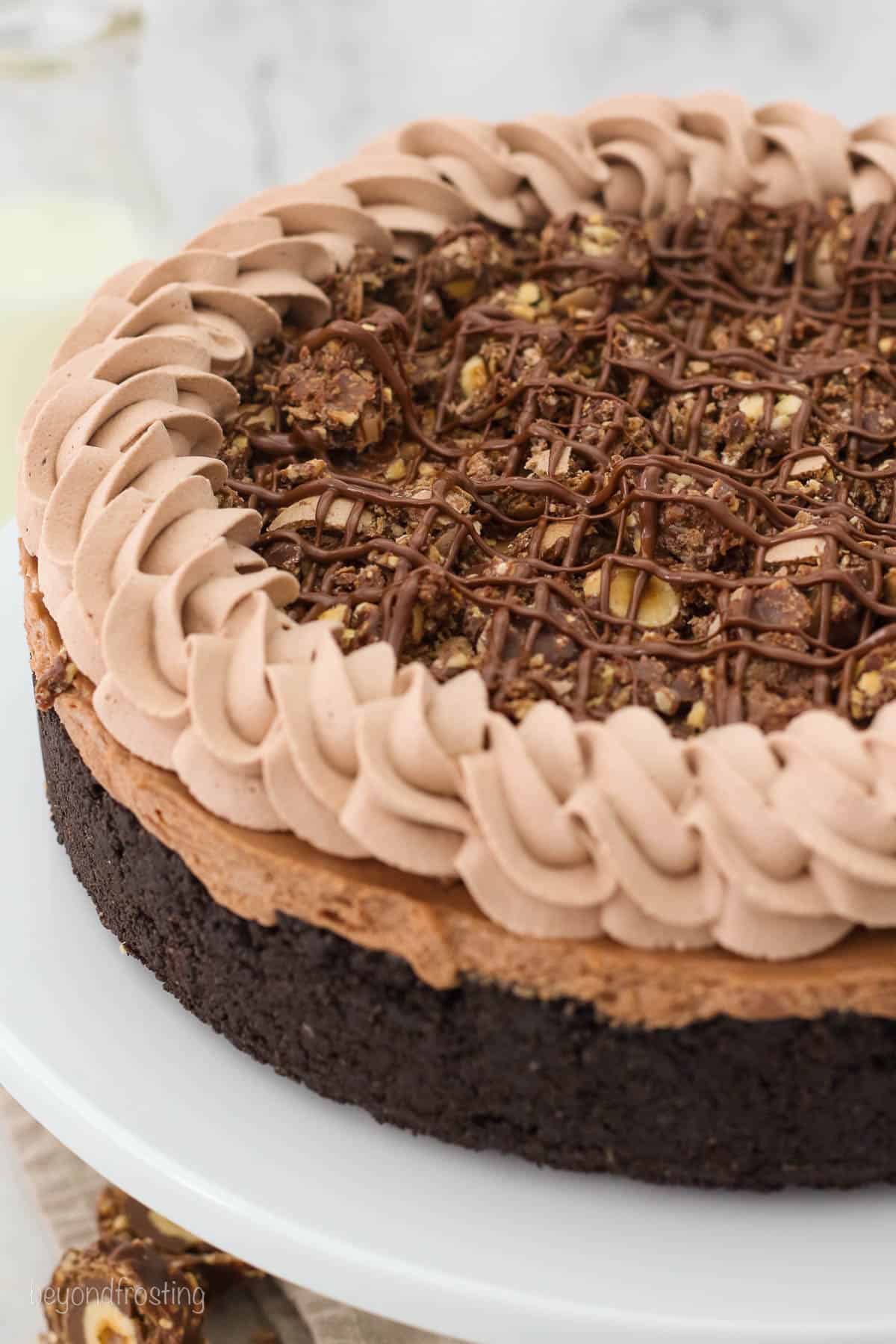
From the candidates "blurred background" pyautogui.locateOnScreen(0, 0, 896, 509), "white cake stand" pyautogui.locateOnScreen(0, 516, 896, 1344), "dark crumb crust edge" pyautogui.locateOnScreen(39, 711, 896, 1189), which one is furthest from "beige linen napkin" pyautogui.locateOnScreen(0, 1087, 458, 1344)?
"blurred background" pyautogui.locateOnScreen(0, 0, 896, 509)

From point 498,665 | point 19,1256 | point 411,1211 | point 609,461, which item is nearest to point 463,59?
point 609,461

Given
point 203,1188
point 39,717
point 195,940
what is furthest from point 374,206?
point 203,1188

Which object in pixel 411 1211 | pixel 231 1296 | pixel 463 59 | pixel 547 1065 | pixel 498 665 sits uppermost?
pixel 463 59

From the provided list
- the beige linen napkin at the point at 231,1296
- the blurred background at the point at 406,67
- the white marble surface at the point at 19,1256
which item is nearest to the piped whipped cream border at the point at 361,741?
the beige linen napkin at the point at 231,1296

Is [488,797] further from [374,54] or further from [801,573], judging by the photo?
[374,54]

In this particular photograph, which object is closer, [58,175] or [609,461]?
[609,461]

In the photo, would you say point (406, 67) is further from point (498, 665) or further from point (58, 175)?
point (498, 665)
